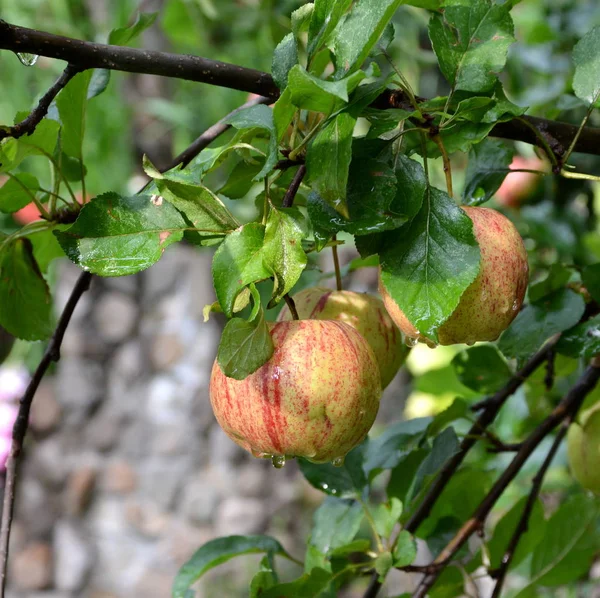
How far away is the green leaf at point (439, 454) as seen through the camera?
65cm

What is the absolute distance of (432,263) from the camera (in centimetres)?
44

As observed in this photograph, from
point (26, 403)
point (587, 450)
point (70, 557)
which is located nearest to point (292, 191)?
point (26, 403)

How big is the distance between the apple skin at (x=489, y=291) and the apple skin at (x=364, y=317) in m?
0.06

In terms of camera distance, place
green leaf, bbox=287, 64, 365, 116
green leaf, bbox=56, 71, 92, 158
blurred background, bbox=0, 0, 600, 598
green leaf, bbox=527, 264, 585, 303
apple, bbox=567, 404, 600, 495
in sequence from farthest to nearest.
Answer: blurred background, bbox=0, 0, 600, 598 < apple, bbox=567, 404, 600, 495 < green leaf, bbox=527, 264, 585, 303 < green leaf, bbox=56, 71, 92, 158 < green leaf, bbox=287, 64, 365, 116

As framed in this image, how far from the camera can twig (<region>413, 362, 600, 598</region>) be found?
69 centimetres

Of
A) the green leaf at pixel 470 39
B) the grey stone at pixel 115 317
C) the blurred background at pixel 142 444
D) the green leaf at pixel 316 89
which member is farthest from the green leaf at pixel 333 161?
the grey stone at pixel 115 317

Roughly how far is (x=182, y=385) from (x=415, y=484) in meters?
2.03

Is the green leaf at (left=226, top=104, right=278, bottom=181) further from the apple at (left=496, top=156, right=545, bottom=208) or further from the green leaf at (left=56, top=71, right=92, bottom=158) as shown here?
the apple at (left=496, top=156, right=545, bottom=208)

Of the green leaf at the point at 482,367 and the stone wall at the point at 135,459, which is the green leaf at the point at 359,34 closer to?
the green leaf at the point at 482,367

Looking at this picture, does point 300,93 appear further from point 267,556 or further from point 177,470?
point 177,470

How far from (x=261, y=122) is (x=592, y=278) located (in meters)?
0.34

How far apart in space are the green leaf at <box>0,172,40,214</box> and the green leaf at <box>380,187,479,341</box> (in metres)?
0.26

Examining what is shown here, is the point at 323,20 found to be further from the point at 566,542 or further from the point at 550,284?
the point at 566,542

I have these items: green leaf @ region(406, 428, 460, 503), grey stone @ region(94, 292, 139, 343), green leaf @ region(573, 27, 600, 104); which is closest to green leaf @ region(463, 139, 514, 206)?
green leaf @ region(573, 27, 600, 104)
